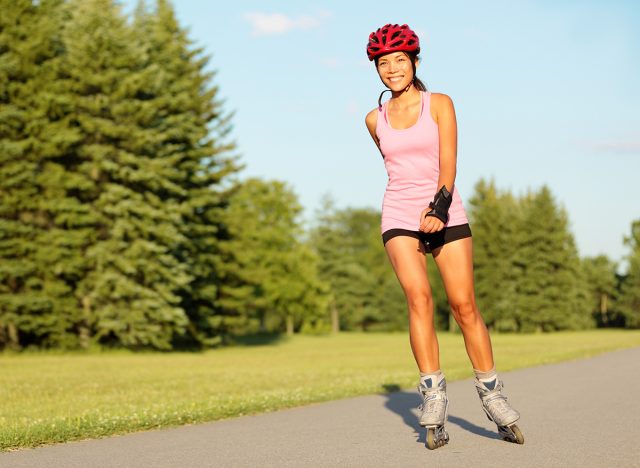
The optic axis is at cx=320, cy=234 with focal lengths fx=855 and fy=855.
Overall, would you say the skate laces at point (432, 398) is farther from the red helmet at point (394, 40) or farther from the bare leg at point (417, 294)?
the red helmet at point (394, 40)

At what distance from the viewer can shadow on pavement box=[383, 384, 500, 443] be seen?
6.08 m

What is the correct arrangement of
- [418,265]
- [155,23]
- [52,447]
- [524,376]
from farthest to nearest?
[155,23]
[524,376]
[52,447]
[418,265]

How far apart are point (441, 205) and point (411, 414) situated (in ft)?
10.0

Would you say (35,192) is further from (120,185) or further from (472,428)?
(472,428)

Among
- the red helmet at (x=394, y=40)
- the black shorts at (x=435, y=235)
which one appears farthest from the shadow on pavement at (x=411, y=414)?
the red helmet at (x=394, y=40)

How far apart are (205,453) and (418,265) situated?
182 centimetres

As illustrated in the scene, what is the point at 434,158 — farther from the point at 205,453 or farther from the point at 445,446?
the point at 205,453

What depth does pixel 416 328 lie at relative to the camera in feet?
18.1

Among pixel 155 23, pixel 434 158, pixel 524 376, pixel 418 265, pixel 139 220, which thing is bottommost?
pixel 524 376

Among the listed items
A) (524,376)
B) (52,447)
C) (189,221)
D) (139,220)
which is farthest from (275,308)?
(52,447)

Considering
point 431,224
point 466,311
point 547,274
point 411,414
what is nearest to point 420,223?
point 431,224

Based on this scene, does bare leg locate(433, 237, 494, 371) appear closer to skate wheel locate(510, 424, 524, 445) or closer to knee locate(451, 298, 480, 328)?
knee locate(451, 298, 480, 328)

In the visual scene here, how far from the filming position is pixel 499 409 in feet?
17.4

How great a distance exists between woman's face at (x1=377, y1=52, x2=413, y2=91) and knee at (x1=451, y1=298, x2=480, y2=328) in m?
1.45
